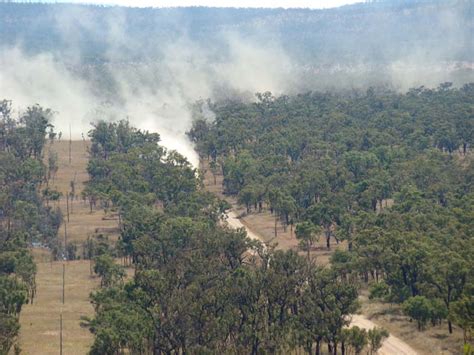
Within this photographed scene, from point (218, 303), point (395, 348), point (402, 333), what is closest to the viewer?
point (218, 303)

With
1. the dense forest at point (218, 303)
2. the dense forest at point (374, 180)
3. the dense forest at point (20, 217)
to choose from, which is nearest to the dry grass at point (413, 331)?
the dense forest at point (374, 180)

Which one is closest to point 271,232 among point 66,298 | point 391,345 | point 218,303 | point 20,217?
point 20,217

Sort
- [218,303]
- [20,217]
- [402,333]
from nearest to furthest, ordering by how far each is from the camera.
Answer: [218,303], [402,333], [20,217]

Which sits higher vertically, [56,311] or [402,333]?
[56,311]

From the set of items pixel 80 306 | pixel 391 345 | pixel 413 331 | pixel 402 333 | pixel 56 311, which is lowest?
pixel 391 345

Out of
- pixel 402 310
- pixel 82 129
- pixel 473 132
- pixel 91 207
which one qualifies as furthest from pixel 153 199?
pixel 82 129

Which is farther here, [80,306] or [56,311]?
[80,306]

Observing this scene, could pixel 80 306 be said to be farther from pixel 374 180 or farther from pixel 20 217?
pixel 374 180

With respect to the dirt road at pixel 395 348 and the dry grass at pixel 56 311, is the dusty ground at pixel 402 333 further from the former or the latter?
the dry grass at pixel 56 311
